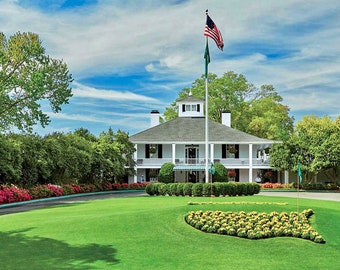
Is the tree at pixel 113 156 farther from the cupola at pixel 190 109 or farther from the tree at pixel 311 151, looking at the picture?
the tree at pixel 311 151

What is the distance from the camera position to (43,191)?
3259cm

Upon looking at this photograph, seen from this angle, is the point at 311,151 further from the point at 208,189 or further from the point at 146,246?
the point at 146,246

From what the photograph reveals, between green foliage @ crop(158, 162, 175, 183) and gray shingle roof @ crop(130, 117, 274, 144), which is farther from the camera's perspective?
gray shingle roof @ crop(130, 117, 274, 144)

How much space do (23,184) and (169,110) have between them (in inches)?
1469

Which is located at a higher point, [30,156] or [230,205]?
[30,156]

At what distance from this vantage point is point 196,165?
50531mm

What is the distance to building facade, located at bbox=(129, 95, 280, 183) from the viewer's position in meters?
51.6

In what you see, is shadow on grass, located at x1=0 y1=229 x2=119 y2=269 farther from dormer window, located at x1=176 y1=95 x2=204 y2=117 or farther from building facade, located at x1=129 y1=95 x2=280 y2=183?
dormer window, located at x1=176 y1=95 x2=204 y2=117

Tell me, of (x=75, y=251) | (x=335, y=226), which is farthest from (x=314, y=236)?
(x=75, y=251)

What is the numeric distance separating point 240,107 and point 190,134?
1820cm

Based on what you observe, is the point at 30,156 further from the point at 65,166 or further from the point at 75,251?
the point at 75,251

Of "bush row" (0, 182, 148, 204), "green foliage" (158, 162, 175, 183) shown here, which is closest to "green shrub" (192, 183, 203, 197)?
"bush row" (0, 182, 148, 204)

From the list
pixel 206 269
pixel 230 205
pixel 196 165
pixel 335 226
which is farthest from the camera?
pixel 196 165

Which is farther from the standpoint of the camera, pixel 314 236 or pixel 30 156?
pixel 30 156
